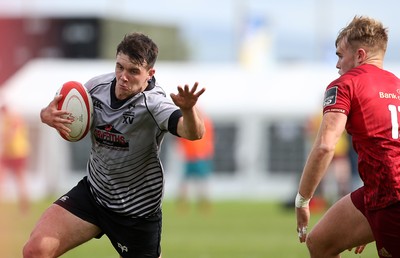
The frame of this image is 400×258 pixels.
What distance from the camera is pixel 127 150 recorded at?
291 inches

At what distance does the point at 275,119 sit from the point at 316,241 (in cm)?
1970

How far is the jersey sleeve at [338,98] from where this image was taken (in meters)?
6.45

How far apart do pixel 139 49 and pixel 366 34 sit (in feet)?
5.32

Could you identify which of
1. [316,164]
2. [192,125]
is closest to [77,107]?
[192,125]

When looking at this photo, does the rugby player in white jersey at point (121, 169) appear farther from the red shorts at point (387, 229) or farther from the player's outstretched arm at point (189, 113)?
the red shorts at point (387, 229)

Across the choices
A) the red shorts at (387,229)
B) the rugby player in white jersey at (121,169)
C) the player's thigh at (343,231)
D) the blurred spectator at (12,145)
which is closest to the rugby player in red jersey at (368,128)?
the red shorts at (387,229)

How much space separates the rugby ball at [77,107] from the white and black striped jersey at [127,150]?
0.08m

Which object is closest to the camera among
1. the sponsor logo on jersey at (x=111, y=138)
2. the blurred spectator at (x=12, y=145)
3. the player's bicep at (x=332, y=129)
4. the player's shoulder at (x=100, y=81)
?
the player's bicep at (x=332, y=129)

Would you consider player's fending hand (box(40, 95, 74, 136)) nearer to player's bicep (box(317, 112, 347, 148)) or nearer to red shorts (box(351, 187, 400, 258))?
player's bicep (box(317, 112, 347, 148))

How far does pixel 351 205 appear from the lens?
7.02m

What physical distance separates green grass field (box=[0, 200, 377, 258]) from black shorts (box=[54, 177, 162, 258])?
4.28 meters

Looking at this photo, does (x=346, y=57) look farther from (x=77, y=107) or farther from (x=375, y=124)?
(x=77, y=107)

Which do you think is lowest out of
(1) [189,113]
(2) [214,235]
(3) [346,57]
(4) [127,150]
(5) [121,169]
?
(2) [214,235]

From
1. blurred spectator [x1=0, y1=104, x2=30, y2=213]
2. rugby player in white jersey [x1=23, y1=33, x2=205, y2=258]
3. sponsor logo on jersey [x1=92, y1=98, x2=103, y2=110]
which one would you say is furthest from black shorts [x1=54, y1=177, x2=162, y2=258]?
blurred spectator [x1=0, y1=104, x2=30, y2=213]
